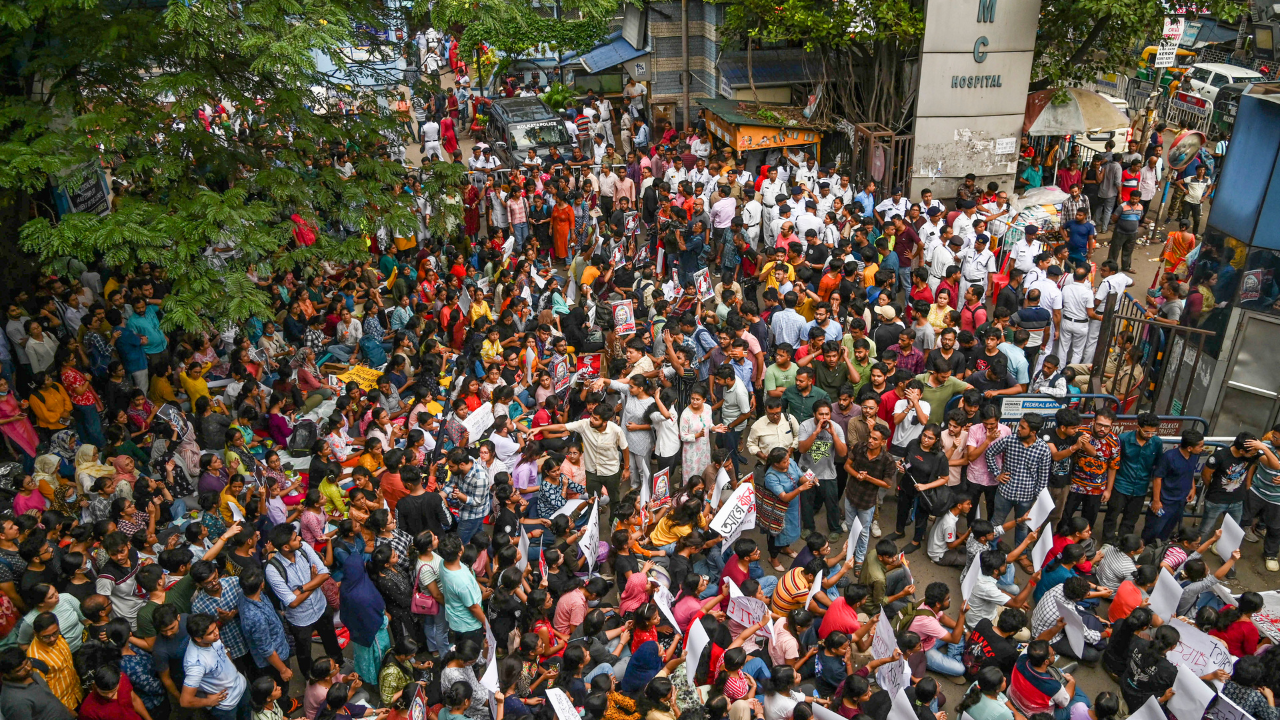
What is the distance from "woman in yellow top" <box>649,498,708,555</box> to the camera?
24.1 ft

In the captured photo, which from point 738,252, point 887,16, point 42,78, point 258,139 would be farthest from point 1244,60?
point 42,78

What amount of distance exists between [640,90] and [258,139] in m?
16.3

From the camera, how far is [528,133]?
790 inches

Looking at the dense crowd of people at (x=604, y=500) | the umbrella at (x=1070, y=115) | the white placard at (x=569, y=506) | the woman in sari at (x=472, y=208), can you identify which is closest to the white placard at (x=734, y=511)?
the dense crowd of people at (x=604, y=500)

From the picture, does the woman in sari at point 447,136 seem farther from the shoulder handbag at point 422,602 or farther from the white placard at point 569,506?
the shoulder handbag at point 422,602

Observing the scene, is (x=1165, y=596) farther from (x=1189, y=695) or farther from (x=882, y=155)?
(x=882, y=155)

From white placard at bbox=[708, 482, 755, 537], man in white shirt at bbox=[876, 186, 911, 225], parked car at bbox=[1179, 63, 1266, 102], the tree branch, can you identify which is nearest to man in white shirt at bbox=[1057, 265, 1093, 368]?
man in white shirt at bbox=[876, 186, 911, 225]

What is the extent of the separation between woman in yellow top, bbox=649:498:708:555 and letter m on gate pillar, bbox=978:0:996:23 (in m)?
12.0

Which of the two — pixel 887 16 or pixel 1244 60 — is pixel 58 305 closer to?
pixel 887 16

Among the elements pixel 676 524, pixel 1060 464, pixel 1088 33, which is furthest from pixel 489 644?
pixel 1088 33

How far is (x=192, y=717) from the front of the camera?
6199 millimetres

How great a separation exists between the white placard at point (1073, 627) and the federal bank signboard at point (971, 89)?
11.6 m

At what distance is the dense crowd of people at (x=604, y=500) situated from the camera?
20.0 feet

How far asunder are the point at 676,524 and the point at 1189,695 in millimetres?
3658
